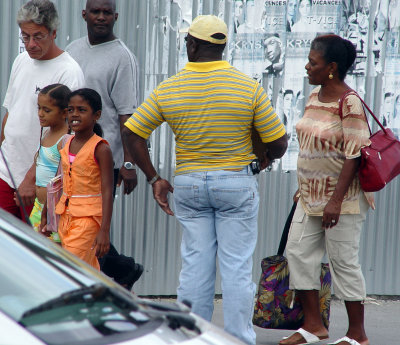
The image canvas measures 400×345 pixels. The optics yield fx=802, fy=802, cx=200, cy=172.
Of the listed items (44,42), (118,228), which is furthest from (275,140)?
(118,228)

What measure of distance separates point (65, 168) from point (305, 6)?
2473 mm

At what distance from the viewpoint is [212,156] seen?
4.54 metres

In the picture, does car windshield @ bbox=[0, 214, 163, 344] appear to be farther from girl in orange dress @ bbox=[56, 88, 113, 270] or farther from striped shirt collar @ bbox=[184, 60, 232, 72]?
girl in orange dress @ bbox=[56, 88, 113, 270]

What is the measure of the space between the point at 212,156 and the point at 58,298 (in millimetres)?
2229

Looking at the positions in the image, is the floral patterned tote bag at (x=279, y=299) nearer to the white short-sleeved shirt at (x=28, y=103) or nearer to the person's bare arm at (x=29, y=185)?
the person's bare arm at (x=29, y=185)

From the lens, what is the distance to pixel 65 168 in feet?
16.1

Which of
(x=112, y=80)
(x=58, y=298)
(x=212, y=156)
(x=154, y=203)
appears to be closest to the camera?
(x=58, y=298)

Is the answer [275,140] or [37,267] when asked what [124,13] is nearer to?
[275,140]

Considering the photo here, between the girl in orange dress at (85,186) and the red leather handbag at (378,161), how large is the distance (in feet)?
4.94

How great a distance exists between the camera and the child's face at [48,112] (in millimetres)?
4941

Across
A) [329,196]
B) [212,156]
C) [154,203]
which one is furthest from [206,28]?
[154,203]

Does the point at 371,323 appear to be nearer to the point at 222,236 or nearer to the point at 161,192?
the point at 222,236

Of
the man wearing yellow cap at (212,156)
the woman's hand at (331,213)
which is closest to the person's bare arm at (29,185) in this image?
the man wearing yellow cap at (212,156)

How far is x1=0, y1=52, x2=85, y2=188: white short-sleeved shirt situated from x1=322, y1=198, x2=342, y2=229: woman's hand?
174 centimetres
